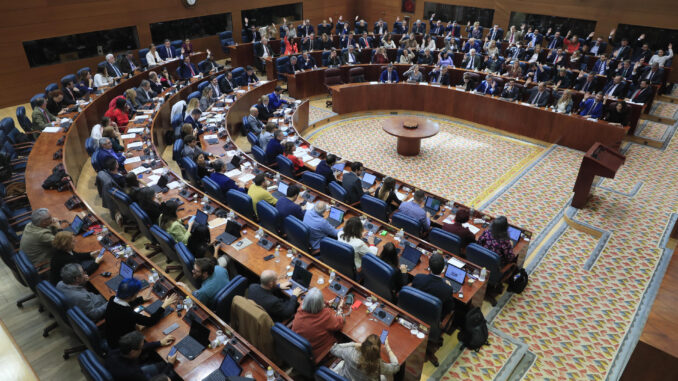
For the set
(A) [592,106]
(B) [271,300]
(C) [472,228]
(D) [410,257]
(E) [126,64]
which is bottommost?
(C) [472,228]

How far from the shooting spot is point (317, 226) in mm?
6566

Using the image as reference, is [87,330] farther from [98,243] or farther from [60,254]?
[98,243]

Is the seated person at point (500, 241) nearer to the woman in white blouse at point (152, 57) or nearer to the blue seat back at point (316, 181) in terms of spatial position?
the blue seat back at point (316, 181)

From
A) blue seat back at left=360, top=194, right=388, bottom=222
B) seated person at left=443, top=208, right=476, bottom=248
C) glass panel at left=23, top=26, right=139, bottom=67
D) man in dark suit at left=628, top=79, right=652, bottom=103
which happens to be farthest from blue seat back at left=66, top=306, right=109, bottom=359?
man in dark suit at left=628, top=79, right=652, bottom=103

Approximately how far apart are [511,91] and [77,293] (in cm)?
1215

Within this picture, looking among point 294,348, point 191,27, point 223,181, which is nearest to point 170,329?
point 294,348

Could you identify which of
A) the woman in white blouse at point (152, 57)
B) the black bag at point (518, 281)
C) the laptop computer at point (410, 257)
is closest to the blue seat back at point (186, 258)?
the laptop computer at point (410, 257)

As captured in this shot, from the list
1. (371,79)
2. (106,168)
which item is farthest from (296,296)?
(371,79)

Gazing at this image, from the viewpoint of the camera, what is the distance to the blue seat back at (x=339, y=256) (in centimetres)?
579

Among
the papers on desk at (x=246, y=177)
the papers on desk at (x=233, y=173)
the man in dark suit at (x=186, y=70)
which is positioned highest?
the man in dark suit at (x=186, y=70)

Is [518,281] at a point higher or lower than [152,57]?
lower

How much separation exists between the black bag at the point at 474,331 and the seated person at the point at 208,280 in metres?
3.25

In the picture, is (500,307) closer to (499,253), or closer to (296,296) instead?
(499,253)

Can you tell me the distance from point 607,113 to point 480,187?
468 cm
